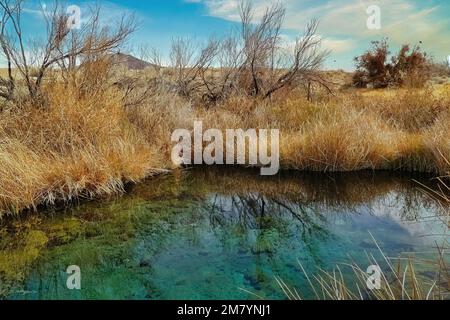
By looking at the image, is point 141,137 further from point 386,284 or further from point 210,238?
point 386,284

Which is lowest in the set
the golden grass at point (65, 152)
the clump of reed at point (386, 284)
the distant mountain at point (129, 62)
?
the clump of reed at point (386, 284)

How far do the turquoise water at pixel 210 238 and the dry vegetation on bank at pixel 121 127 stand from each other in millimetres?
567

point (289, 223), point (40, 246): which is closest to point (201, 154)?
point (289, 223)

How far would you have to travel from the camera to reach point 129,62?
35.1 feet

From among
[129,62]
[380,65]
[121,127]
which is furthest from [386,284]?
[380,65]

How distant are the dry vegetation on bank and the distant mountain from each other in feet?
0.91

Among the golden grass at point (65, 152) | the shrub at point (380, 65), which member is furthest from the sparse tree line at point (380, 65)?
the golden grass at point (65, 152)

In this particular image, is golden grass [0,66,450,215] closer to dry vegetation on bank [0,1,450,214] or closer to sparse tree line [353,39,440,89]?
dry vegetation on bank [0,1,450,214]

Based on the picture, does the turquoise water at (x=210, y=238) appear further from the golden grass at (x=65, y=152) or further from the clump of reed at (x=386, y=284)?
the golden grass at (x=65, y=152)

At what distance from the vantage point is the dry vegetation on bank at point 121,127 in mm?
5602

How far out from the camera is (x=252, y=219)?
16.6 feet

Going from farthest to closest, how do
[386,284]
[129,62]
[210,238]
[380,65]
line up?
1. [380,65]
2. [129,62]
3. [210,238]
4. [386,284]

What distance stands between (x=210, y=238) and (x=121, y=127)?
397cm

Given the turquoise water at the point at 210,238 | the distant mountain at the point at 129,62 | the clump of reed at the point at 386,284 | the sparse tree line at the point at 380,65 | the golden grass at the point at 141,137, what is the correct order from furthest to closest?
the sparse tree line at the point at 380,65 < the distant mountain at the point at 129,62 < the golden grass at the point at 141,137 < the turquoise water at the point at 210,238 < the clump of reed at the point at 386,284
